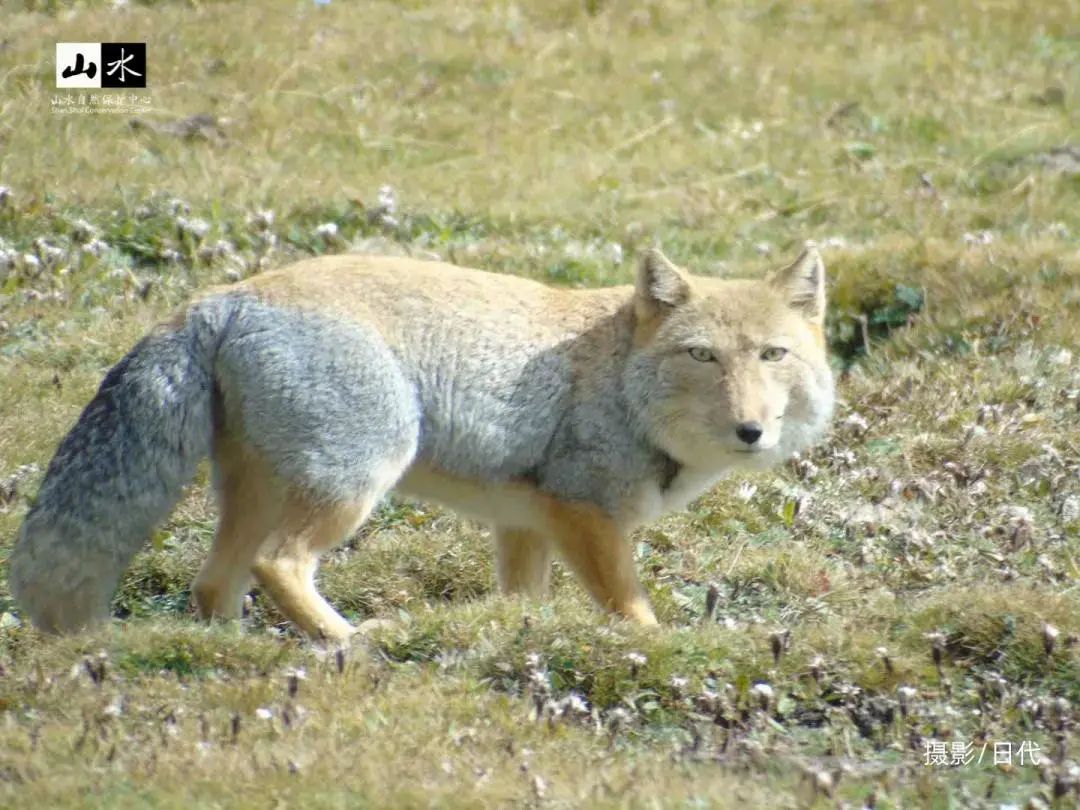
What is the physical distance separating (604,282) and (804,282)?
11.8ft

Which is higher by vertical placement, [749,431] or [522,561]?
[749,431]

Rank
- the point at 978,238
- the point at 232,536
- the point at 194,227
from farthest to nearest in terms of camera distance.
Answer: the point at 978,238, the point at 194,227, the point at 232,536

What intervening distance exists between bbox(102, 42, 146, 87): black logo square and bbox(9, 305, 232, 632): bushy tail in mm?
7867

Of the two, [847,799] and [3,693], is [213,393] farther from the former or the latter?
[847,799]

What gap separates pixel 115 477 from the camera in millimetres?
6871

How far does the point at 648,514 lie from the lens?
7.76 m

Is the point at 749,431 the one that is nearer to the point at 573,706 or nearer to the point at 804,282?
the point at 804,282

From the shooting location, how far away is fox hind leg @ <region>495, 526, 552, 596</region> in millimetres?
8000

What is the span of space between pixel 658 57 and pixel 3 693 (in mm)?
11480

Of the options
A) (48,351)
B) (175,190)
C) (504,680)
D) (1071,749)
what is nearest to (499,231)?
(175,190)

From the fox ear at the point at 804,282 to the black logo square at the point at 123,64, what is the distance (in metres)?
8.09

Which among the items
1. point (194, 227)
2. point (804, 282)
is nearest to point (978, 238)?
point (804, 282)

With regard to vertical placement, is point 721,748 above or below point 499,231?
below

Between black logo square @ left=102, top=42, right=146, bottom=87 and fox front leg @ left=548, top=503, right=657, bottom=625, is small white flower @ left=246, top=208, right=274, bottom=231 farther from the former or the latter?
fox front leg @ left=548, top=503, right=657, bottom=625
